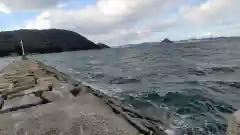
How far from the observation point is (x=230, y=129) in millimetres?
2756

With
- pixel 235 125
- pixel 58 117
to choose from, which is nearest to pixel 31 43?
pixel 58 117

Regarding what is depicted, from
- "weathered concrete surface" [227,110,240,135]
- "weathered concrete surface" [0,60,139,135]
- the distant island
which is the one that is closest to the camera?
"weathered concrete surface" [227,110,240,135]

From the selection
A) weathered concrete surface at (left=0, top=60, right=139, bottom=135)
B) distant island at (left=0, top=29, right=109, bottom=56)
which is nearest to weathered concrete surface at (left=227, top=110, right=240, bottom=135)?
weathered concrete surface at (left=0, top=60, right=139, bottom=135)

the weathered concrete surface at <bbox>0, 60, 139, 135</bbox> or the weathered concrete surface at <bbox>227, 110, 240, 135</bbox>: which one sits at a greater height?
the weathered concrete surface at <bbox>227, 110, 240, 135</bbox>

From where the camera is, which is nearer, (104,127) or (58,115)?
(104,127)

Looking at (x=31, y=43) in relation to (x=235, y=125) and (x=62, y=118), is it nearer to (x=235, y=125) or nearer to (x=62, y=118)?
(x=62, y=118)

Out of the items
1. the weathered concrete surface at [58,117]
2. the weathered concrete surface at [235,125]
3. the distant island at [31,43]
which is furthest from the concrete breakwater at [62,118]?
the distant island at [31,43]

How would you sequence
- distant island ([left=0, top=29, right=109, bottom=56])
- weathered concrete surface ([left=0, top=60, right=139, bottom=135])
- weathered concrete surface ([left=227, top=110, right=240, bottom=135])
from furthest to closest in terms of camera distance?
distant island ([left=0, top=29, right=109, bottom=56]) < weathered concrete surface ([left=0, top=60, right=139, bottom=135]) < weathered concrete surface ([left=227, top=110, right=240, bottom=135])

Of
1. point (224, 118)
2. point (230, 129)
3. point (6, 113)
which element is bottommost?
point (224, 118)

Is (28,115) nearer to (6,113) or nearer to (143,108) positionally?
(6,113)

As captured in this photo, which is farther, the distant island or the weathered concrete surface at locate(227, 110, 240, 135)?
the distant island

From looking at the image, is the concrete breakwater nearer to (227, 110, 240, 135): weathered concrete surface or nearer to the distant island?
(227, 110, 240, 135): weathered concrete surface

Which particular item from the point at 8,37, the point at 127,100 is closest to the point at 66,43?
the point at 8,37

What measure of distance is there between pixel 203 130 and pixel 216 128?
40cm
